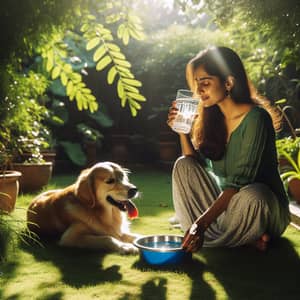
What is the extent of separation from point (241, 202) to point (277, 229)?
42cm

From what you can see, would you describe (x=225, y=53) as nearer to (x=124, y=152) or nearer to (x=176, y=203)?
(x=176, y=203)

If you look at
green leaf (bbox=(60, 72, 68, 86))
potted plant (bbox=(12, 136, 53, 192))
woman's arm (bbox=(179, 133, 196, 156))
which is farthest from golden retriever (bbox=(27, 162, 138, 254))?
potted plant (bbox=(12, 136, 53, 192))

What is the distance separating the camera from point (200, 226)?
88.0 inches

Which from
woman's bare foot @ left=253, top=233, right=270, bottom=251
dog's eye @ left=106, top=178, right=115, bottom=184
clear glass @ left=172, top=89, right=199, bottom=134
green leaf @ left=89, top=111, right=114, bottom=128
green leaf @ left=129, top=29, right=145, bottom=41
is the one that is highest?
green leaf @ left=129, top=29, right=145, bottom=41

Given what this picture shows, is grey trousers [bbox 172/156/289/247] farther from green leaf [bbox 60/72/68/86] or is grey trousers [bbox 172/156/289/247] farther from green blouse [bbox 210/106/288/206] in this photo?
green leaf [bbox 60/72/68/86]

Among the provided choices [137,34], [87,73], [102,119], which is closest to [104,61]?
[137,34]

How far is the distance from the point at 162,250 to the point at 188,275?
0.63ft

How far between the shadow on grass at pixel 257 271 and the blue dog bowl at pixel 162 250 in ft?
0.64

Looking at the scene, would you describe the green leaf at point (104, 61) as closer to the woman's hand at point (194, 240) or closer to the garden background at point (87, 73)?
the garden background at point (87, 73)

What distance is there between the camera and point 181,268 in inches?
90.6

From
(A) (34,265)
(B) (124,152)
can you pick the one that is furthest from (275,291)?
A: (B) (124,152)

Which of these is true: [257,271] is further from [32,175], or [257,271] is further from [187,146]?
[32,175]

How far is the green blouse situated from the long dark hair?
12 centimetres

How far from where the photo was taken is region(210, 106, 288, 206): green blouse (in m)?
2.46
